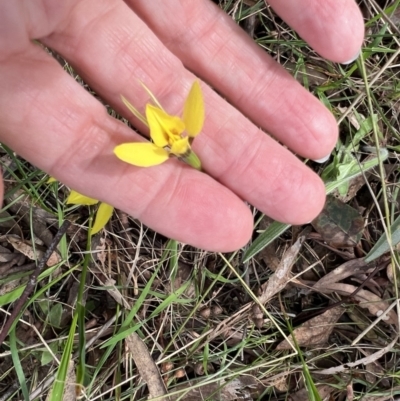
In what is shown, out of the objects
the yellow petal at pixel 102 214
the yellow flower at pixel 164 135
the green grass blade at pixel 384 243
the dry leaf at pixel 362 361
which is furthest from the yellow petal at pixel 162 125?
the dry leaf at pixel 362 361

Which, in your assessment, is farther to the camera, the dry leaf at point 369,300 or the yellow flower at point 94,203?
the dry leaf at point 369,300

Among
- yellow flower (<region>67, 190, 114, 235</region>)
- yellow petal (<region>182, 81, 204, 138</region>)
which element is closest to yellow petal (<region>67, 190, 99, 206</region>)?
yellow flower (<region>67, 190, 114, 235</region>)

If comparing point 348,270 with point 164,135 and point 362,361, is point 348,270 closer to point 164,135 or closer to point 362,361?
point 362,361

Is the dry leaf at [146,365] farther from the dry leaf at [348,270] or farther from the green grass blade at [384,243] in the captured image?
the green grass blade at [384,243]

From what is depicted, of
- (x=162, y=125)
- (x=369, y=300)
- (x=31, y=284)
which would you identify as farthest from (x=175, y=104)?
(x=369, y=300)

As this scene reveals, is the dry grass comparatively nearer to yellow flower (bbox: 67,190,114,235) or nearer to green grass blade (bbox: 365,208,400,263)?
green grass blade (bbox: 365,208,400,263)

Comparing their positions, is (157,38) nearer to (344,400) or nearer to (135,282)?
(135,282)
